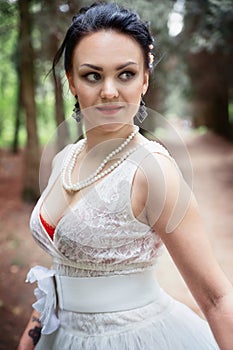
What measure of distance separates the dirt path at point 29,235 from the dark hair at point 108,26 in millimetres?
406

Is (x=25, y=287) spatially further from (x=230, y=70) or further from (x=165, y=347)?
(x=230, y=70)

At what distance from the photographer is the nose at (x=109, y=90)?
1.12m

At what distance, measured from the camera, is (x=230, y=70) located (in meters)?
9.72

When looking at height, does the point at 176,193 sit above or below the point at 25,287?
above

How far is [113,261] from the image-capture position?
1.16 m

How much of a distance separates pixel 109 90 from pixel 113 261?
1.39ft

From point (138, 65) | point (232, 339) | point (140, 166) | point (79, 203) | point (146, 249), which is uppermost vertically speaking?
point (138, 65)

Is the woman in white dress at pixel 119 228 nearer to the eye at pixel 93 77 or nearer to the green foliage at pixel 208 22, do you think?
the eye at pixel 93 77

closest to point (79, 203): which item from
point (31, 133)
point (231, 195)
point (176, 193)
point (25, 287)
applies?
point (176, 193)

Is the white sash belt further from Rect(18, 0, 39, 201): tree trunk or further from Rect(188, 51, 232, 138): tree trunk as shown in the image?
Rect(188, 51, 232, 138): tree trunk

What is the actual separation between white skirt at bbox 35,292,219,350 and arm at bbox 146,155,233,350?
20 centimetres

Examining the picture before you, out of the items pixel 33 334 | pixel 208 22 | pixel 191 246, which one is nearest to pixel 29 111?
pixel 208 22

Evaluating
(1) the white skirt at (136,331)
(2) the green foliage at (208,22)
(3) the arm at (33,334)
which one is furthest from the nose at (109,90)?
(2) the green foliage at (208,22)

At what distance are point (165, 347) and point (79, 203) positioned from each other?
0.44 m
